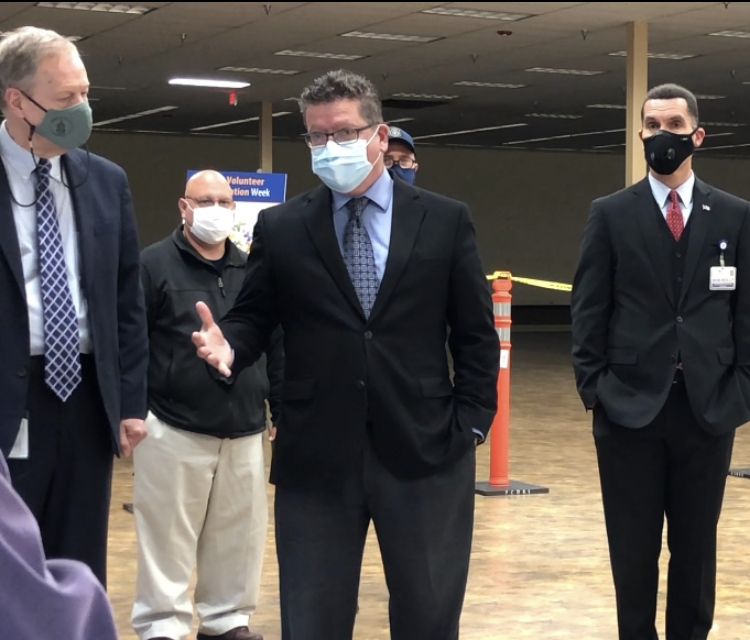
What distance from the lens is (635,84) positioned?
48.8 ft

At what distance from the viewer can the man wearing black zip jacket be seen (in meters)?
4.75

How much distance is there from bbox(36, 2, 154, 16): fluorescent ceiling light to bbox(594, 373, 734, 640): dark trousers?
33.9ft

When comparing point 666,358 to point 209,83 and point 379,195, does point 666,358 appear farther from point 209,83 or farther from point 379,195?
point 209,83

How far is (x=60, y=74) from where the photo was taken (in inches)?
128

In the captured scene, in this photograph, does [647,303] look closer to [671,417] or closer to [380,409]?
[671,417]

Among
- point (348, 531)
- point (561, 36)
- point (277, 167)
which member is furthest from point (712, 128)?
point (348, 531)

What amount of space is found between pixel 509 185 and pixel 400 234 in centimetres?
2807

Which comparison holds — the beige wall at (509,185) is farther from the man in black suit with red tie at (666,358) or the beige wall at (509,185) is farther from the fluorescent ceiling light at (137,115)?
the man in black suit with red tie at (666,358)

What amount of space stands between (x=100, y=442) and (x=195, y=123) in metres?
22.9

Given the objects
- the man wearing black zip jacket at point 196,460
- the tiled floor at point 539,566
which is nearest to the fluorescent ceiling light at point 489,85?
the tiled floor at point 539,566

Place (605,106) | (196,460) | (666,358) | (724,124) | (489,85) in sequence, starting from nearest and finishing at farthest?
(666,358), (196,460), (489,85), (605,106), (724,124)

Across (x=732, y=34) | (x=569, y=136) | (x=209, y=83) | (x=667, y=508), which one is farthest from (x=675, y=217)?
(x=569, y=136)

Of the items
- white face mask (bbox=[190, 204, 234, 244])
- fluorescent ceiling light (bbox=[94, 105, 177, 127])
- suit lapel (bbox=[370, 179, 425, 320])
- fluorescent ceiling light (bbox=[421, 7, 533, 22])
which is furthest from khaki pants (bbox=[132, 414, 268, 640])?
fluorescent ceiling light (bbox=[94, 105, 177, 127])

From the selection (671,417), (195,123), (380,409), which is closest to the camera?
(380,409)
